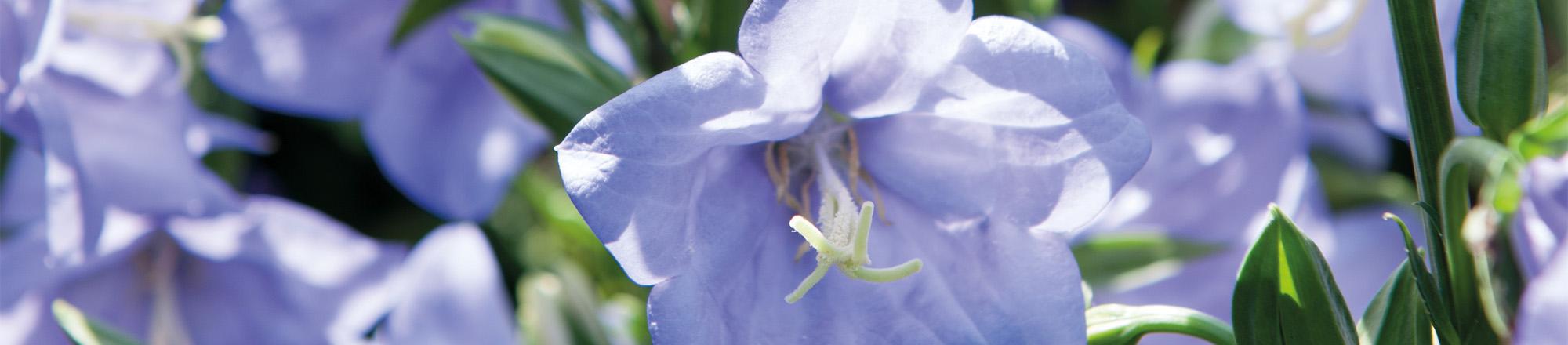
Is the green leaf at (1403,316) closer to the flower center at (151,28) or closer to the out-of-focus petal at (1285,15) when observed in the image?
the out-of-focus petal at (1285,15)

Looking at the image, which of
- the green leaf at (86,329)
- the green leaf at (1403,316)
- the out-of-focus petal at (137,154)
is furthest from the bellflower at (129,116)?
the green leaf at (1403,316)

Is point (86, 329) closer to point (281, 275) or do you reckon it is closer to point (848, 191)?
point (281, 275)

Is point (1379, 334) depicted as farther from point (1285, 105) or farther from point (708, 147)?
point (1285, 105)

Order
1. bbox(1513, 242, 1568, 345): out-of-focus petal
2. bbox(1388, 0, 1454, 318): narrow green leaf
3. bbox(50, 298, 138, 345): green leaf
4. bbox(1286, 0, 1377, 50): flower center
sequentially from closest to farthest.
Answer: bbox(1513, 242, 1568, 345): out-of-focus petal, bbox(1388, 0, 1454, 318): narrow green leaf, bbox(50, 298, 138, 345): green leaf, bbox(1286, 0, 1377, 50): flower center

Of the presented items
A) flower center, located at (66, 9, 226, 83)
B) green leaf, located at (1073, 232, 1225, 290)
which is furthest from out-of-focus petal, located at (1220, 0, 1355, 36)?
flower center, located at (66, 9, 226, 83)

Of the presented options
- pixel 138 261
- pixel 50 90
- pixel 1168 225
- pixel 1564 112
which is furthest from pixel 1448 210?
pixel 138 261

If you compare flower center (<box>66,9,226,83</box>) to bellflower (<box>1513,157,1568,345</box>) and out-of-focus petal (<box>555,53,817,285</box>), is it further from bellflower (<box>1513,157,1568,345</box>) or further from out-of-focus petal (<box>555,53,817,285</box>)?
bellflower (<box>1513,157,1568,345</box>)

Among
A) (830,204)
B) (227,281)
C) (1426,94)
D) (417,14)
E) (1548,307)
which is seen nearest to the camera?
(1548,307)

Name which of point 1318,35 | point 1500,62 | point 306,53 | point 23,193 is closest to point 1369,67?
point 1318,35
